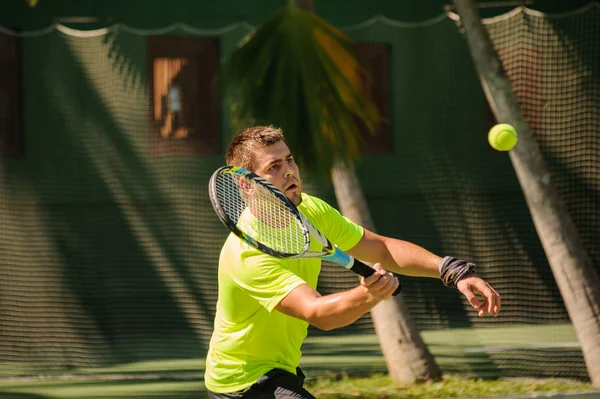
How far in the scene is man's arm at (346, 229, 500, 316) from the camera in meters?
3.47

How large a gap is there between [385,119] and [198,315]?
293 cm

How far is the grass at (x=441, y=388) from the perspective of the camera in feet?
24.4

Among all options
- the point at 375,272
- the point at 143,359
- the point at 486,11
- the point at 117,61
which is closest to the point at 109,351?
the point at 143,359

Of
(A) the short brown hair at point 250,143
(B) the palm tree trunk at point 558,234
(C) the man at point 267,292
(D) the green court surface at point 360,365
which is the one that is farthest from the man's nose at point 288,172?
(D) the green court surface at point 360,365

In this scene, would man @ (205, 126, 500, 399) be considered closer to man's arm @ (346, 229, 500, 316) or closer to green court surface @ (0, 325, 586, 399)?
man's arm @ (346, 229, 500, 316)

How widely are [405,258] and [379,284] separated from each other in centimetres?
84

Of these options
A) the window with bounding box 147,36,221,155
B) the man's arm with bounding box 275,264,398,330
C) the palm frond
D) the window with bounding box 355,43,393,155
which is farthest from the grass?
Result: the man's arm with bounding box 275,264,398,330

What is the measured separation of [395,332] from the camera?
7.84 meters

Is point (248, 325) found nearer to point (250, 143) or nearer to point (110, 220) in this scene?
point (250, 143)

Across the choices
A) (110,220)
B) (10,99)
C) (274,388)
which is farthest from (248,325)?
(110,220)

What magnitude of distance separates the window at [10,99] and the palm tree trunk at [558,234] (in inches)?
176

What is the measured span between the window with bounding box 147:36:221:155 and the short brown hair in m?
6.93

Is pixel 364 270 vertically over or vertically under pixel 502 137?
over

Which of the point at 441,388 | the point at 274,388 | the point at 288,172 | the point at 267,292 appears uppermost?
the point at 288,172
